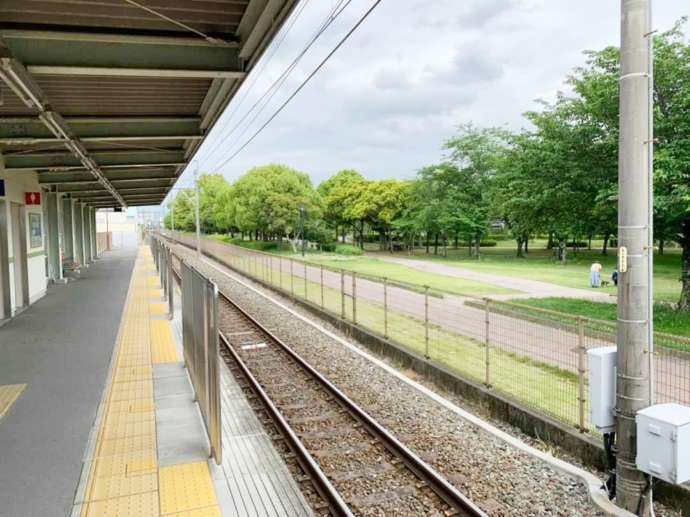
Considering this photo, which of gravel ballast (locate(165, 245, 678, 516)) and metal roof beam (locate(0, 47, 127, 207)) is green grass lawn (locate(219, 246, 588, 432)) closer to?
gravel ballast (locate(165, 245, 678, 516))

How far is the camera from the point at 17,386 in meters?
7.17

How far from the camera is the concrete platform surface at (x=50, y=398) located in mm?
4387

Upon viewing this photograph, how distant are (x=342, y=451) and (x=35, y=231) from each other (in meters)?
13.9

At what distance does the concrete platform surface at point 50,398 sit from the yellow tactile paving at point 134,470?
0.58 feet

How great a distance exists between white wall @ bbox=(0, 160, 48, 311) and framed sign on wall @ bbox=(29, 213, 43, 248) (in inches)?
4.9

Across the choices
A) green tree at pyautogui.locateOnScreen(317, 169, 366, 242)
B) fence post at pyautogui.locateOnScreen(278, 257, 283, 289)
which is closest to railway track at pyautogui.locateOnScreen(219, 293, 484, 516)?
fence post at pyautogui.locateOnScreen(278, 257, 283, 289)

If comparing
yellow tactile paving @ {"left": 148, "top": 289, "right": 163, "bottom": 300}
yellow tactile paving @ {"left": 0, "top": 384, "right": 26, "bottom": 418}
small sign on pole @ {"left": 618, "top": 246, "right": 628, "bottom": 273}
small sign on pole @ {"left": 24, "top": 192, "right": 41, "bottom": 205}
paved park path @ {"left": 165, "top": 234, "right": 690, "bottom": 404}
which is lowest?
yellow tactile paving @ {"left": 0, "top": 384, "right": 26, "bottom": 418}

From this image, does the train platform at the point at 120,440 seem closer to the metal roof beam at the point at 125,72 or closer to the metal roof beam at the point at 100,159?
the metal roof beam at the point at 125,72

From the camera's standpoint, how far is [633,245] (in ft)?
13.2

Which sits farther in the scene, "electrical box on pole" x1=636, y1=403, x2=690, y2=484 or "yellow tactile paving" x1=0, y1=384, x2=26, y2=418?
"yellow tactile paving" x1=0, y1=384, x2=26, y2=418

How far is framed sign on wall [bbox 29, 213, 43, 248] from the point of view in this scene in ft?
49.6

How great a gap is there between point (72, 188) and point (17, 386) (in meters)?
17.7

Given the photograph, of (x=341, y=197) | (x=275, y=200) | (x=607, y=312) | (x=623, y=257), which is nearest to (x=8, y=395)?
(x=623, y=257)

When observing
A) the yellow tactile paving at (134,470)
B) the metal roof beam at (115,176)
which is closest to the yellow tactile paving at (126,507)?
the yellow tactile paving at (134,470)
